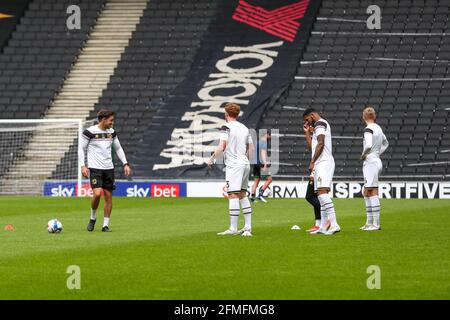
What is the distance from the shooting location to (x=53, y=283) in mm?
12469

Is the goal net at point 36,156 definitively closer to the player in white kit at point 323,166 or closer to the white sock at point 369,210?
the white sock at point 369,210

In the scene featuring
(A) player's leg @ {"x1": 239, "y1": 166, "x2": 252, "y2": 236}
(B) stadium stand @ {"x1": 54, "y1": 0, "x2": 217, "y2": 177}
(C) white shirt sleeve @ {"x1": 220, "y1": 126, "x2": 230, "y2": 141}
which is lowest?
(A) player's leg @ {"x1": 239, "y1": 166, "x2": 252, "y2": 236}

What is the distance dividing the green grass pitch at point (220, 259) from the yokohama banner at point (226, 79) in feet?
55.4

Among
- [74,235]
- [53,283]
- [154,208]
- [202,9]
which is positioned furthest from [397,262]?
[202,9]

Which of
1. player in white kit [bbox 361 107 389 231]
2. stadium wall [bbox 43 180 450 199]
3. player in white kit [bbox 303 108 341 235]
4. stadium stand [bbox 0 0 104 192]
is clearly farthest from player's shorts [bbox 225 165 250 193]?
stadium stand [bbox 0 0 104 192]

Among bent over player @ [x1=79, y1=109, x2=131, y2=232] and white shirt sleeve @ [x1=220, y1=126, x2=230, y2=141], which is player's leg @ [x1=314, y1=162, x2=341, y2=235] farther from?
bent over player @ [x1=79, y1=109, x2=131, y2=232]

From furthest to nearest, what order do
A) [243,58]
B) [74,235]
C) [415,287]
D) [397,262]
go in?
[243,58] < [74,235] < [397,262] < [415,287]

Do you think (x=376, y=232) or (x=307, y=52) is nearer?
(x=376, y=232)

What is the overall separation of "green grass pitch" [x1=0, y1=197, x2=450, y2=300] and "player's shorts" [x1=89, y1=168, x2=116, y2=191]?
0.89 metres

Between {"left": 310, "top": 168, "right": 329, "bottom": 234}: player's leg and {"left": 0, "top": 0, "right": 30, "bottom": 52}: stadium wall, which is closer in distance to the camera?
{"left": 310, "top": 168, "right": 329, "bottom": 234}: player's leg

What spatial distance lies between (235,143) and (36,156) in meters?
25.6

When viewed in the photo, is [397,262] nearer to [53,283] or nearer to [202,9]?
[53,283]

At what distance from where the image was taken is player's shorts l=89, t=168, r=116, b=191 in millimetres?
20562
